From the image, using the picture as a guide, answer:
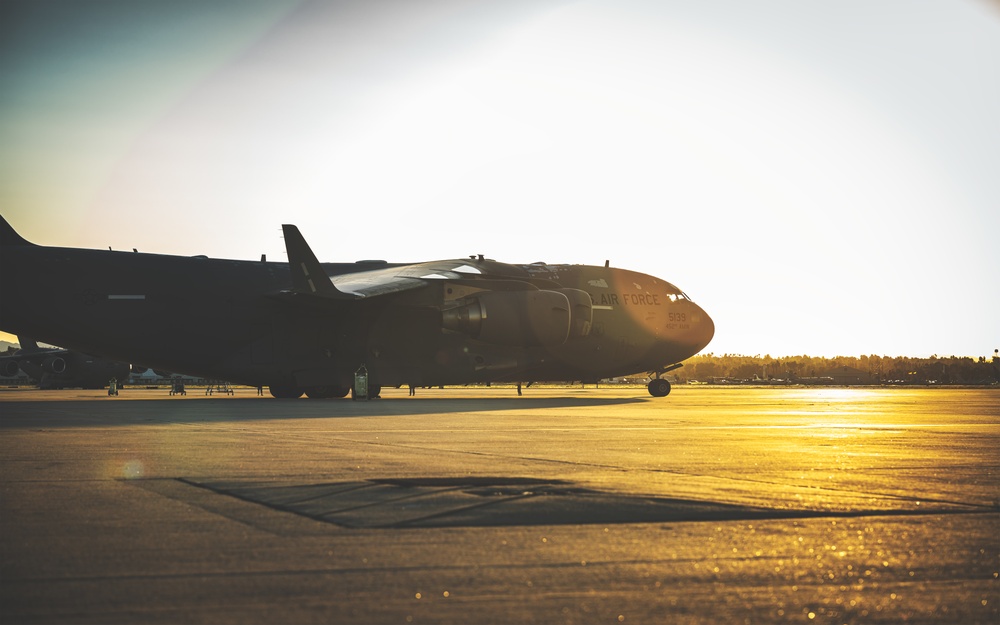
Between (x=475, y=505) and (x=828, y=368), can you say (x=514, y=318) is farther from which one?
(x=828, y=368)

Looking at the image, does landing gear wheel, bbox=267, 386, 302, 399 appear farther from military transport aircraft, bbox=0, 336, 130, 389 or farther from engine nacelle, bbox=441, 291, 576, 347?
military transport aircraft, bbox=0, 336, 130, 389

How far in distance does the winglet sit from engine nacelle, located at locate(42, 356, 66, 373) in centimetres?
3404

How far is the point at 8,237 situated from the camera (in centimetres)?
3309

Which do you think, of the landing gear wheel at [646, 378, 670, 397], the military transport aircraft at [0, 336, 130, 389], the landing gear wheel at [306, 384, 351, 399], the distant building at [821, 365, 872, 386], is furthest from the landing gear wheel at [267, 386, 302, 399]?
the distant building at [821, 365, 872, 386]

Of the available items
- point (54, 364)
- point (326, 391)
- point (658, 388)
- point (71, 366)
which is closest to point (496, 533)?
point (326, 391)

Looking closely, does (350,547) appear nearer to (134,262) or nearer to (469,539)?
(469,539)

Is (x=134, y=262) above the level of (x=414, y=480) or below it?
above

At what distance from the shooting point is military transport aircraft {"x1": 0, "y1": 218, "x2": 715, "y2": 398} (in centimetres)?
3266

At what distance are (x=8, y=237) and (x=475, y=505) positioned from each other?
2931 centimetres

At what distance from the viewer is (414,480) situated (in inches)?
399

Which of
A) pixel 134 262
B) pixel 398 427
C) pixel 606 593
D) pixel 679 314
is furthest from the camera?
pixel 679 314

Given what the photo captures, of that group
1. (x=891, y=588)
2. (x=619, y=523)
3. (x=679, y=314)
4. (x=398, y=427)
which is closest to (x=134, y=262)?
(x=398, y=427)

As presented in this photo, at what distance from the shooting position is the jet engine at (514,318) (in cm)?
3462

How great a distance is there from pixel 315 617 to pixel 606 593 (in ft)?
4.66
